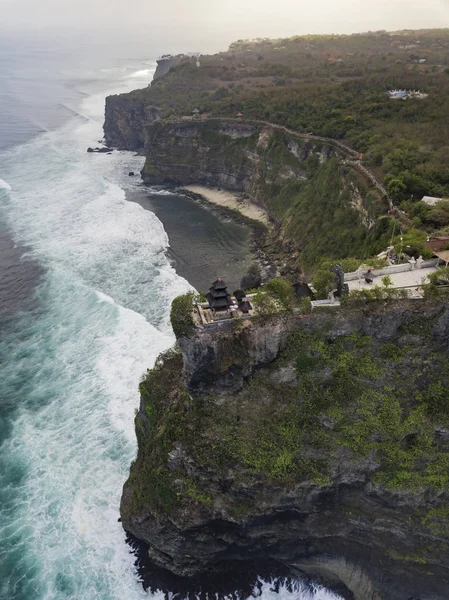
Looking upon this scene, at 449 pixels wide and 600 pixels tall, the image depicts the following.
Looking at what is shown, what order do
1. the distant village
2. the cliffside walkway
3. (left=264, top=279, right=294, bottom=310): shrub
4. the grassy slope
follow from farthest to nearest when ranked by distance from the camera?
the distant village, the cliffside walkway, (left=264, top=279, right=294, bottom=310): shrub, the grassy slope

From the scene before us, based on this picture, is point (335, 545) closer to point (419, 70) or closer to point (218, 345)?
point (218, 345)

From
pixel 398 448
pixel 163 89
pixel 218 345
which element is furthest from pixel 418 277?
pixel 163 89

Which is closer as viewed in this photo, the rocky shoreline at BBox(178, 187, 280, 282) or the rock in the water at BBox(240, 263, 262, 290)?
the rock in the water at BBox(240, 263, 262, 290)

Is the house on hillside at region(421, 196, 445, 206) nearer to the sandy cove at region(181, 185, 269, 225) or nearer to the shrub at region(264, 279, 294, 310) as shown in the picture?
the shrub at region(264, 279, 294, 310)

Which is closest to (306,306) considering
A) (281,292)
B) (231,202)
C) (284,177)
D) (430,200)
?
(281,292)

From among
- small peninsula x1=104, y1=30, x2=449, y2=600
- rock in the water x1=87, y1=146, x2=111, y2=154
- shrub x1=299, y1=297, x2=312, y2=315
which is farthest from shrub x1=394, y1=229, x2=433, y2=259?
rock in the water x1=87, y1=146, x2=111, y2=154

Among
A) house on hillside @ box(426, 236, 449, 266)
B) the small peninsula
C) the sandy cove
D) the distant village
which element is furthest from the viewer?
the distant village

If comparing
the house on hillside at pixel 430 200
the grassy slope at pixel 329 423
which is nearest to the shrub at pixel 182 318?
the grassy slope at pixel 329 423
